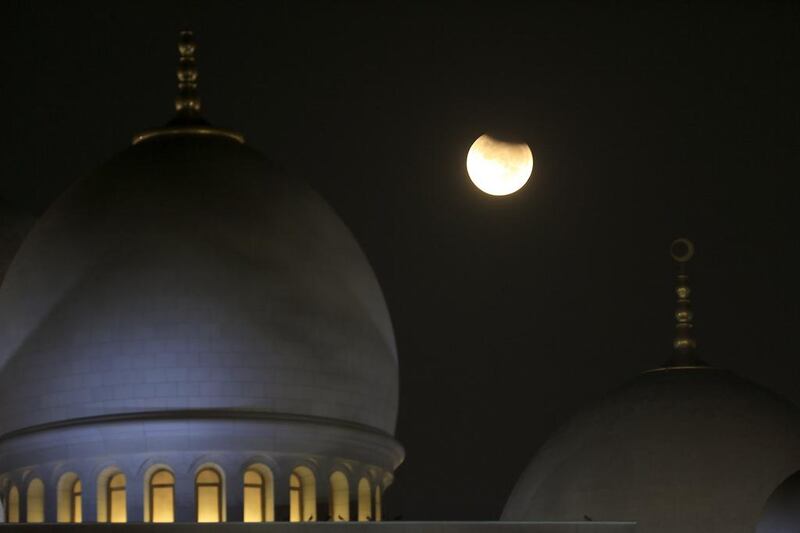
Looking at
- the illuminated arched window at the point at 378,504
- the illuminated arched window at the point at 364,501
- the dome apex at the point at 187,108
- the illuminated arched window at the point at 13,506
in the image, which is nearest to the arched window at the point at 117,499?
the illuminated arched window at the point at 13,506

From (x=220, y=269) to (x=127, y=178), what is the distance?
239 centimetres

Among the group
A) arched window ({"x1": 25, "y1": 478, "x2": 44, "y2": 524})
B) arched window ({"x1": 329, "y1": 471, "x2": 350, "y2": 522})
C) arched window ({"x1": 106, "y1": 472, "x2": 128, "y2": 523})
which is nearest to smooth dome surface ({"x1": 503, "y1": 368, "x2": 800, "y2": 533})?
arched window ({"x1": 329, "y1": 471, "x2": 350, "y2": 522})

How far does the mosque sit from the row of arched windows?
3 centimetres

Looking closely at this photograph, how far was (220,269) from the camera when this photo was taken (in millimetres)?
47875

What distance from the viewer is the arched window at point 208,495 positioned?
46.9 meters

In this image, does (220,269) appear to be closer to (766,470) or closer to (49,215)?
(49,215)

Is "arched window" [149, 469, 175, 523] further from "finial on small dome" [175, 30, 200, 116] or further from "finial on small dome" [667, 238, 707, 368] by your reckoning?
"finial on small dome" [667, 238, 707, 368]

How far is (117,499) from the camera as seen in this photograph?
1855 inches

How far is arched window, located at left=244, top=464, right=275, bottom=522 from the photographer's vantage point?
155 ft

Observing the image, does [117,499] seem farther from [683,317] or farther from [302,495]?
[683,317]

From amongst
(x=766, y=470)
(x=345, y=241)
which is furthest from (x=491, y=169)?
(x=766, y=470)

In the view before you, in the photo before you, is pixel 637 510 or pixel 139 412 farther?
pixel 637 510

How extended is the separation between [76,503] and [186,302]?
11.6 ft

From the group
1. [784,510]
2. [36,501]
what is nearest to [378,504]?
[36,501]
